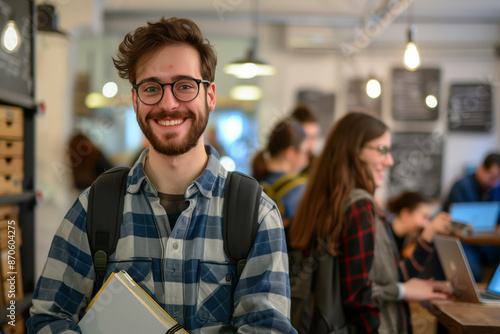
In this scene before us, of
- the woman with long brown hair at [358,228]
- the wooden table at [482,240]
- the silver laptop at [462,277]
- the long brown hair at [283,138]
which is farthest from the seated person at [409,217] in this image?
the woman with long brown hair at [358,228]

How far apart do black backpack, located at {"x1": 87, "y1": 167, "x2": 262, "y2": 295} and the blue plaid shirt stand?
2 centimetres

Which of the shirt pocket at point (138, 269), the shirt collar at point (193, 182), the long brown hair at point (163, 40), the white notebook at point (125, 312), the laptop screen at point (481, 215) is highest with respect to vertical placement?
the long brown hair at point (163, 40)

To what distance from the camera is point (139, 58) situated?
4.43ft

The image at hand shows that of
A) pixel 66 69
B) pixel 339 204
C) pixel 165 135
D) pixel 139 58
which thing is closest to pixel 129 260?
pixel 165 135

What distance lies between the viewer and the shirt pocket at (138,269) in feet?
4.25

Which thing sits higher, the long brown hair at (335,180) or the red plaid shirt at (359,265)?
the long brown hair at (335,180)

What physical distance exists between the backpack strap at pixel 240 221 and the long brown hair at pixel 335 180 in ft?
2.46

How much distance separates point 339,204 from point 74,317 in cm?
112

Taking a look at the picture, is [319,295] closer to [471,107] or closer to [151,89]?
[151,89]

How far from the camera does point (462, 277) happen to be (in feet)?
7.31

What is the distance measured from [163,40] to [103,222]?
517 millimetres

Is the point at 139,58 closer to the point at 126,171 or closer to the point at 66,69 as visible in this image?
the point at 126,171

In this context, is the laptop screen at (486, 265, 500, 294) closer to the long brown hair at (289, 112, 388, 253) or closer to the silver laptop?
the silver laptop

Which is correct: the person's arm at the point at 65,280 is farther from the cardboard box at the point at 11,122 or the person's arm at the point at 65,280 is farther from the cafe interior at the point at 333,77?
the cafe interior at the point at 333,77
